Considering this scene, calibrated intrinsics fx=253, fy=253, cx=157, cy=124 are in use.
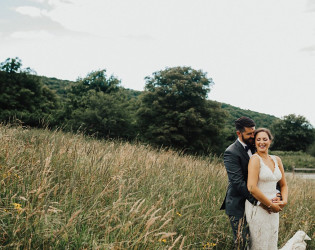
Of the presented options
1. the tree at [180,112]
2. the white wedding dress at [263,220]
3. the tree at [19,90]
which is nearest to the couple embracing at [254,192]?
the white wedding dress at [263,220]

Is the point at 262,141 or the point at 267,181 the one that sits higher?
the point at 262,141

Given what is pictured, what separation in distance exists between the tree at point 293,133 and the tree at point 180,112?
123 ft

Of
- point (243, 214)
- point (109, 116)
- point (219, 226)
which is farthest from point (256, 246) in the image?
point (109, 116)

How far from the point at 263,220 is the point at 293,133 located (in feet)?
202

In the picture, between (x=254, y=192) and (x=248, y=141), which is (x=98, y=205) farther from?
(x=248, y=141)

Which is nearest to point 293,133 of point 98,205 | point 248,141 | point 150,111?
point 150,111

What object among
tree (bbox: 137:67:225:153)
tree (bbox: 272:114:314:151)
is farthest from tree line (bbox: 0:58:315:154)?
tree (bbox: 272:114:314:151)

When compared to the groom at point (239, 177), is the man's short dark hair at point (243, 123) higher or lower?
higher

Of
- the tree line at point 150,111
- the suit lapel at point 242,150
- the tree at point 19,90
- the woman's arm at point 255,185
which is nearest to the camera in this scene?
the woman's arm at point 255,185

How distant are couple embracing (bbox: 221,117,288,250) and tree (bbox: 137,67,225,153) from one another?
19365mm

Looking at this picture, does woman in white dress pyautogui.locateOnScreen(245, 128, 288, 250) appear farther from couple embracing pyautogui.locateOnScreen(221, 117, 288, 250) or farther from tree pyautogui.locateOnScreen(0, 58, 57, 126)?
tree pyautogui.locateOnScreen(0, 58, 57, 126)

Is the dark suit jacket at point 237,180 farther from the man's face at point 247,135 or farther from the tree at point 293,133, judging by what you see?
the tree at point 293,133

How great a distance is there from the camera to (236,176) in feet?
10.4

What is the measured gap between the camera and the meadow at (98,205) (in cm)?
187
